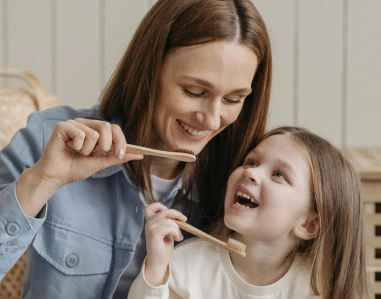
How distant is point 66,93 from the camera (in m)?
1.90

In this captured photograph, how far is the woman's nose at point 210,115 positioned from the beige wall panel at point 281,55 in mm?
791

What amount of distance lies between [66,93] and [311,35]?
2.65ft

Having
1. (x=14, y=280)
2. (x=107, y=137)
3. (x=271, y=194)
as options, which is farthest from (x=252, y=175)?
(x=14, y=280)

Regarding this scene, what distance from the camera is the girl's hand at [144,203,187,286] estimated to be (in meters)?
0.99

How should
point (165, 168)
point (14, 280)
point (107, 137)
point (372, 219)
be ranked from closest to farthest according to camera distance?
1. point (107, 137)
2. point (165, 168)
3. point (372, 219)
4. point (14, 280)

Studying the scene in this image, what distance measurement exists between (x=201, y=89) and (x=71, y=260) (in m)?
0.41

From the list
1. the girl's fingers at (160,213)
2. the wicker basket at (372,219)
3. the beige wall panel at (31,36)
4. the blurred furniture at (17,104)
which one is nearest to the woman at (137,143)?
the girl's fingers at (160,213)

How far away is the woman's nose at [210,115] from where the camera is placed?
100 cm

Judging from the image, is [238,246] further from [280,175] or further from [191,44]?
[191,44]

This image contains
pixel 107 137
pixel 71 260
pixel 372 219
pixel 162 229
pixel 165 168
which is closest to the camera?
pixel 107 137

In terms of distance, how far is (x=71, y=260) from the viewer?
109cm

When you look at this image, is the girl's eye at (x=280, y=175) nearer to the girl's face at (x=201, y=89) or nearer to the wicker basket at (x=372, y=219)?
the girl's face at (x=201, y=89)

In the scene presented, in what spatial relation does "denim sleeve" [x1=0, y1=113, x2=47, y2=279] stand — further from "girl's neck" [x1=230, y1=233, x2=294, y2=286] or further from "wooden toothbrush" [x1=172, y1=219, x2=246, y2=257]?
"girl's neck" [x1=230, y1=233, x2=294, y2=286]

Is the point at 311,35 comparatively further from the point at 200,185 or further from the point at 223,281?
the point at 223,281
